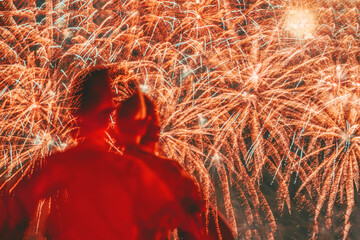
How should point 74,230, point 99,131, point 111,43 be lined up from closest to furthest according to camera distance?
point 74,230 → point 99,131 → point 111,43

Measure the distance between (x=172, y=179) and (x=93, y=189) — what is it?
1.09ft

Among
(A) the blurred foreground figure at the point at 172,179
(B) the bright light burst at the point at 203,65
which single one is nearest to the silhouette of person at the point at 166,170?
(A) the blurred foreground figure at the point at 172,179

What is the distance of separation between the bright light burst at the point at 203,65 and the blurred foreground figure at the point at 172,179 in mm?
3480

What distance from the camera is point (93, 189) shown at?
1574mm

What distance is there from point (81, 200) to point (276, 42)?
491 cm

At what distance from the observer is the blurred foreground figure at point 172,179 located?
63.4 inches

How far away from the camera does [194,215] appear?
163 centimetres

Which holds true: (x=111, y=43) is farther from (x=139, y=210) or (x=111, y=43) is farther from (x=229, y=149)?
(x=139, y=210)

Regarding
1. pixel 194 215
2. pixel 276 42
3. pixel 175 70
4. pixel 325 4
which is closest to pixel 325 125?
pixel 276 42

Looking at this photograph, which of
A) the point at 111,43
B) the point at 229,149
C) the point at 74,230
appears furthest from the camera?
the point at 229,149

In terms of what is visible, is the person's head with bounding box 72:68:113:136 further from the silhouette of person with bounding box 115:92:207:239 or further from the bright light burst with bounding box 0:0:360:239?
the bright light burst with bounding box 0:0:360:239

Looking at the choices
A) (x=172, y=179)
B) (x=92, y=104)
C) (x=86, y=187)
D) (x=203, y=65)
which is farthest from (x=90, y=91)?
(x=203, y=65)

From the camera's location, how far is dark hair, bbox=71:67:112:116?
66.1 inches

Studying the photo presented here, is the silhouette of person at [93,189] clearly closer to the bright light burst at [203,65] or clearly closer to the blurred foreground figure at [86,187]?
the blurred foreground figure at [86,187]
